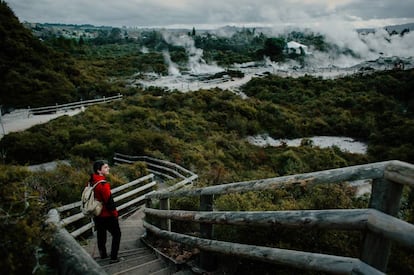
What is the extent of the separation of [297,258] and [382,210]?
76 centimetres

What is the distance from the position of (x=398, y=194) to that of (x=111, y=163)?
13198 millimetres

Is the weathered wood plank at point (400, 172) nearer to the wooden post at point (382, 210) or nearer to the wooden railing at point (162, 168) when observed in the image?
the wooden post at point (382, 210)

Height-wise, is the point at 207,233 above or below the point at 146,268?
above

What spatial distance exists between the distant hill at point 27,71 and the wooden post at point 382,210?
28.5 meters

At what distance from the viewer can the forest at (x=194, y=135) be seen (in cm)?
275

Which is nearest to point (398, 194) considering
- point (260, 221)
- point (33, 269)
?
point (260, 221)

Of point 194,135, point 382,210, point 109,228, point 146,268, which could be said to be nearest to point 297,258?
point 382,210

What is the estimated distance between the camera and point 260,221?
2.62m

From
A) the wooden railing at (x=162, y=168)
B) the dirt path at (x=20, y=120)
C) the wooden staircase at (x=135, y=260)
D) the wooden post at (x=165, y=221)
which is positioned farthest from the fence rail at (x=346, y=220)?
the dirt path at (x=20, y=120)

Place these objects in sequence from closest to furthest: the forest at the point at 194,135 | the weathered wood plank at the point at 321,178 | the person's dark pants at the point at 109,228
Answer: the weathered wood plank at the point at 321,178, the forest at the point at 194,135, the person's dark pants at the point at 109,228

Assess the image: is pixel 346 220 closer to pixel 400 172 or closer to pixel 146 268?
pixel 400 172

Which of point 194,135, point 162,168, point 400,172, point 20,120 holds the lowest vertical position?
point 194,135

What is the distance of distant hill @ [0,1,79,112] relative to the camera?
87.5ft

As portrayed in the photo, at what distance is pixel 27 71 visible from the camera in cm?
2975
